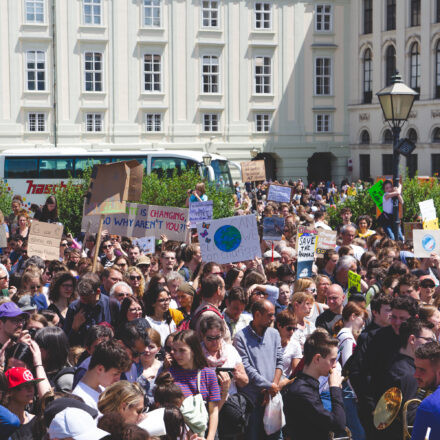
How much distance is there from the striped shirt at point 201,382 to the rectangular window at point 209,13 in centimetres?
4208

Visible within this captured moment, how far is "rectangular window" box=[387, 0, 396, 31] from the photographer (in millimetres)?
47969

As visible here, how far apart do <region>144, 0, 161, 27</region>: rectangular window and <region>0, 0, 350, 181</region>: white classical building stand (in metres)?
0.05

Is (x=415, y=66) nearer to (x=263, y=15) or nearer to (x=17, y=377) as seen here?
(x=263, y=15)

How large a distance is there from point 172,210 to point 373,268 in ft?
14.6

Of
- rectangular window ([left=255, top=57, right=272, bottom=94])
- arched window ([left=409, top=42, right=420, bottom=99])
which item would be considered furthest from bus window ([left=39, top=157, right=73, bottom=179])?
arched window ([left=409, top=42, right=420, bottom=99])

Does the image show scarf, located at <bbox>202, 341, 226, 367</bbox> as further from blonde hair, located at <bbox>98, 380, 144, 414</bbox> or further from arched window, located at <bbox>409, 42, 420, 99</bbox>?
→ arched window, located at <bbox>409, 42, 420, 99</bbox>

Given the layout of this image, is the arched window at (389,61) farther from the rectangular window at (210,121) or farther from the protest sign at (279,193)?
the protest sign at (279,193)

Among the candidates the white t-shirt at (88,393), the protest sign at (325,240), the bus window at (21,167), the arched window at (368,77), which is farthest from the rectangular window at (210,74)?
the white t-shirt at (88,393)

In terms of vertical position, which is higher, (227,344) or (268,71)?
(268,71)

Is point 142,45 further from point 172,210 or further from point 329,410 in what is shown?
point 329,410

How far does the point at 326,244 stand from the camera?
13836mm

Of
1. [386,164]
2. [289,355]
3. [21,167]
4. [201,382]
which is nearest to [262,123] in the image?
[386,164]

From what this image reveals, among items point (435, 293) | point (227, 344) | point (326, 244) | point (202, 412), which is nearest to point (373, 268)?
point (435, 293)

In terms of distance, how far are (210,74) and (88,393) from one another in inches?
1678
